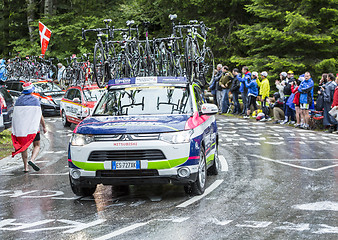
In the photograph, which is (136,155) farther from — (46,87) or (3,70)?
(3,70)

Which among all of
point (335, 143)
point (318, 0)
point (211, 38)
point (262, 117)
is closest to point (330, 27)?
point (318, 0)

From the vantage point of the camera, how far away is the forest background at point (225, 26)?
2672 centimetres

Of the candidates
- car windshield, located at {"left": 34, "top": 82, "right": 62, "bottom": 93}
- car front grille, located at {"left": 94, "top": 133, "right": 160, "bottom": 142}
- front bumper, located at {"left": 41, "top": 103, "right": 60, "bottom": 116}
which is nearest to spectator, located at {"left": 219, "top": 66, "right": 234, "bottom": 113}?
front bumper, located at {"left": 41, "top": 103, "right": 60, "bottom": 116}

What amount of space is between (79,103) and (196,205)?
13.6 m

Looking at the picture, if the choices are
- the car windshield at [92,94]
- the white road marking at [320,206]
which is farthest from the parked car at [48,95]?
the white road marking at [320,206]

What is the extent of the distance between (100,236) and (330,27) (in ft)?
75.3

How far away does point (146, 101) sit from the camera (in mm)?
10172

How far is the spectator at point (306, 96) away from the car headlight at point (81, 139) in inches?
508

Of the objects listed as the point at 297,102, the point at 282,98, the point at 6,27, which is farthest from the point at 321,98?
the point at 6,27

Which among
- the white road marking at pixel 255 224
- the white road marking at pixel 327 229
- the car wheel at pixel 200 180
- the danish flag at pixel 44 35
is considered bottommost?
the white road marking at pixel 255 224

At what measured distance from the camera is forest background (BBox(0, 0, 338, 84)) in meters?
26.7

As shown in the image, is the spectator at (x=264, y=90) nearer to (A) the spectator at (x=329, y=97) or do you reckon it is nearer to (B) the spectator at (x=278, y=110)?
(B) the spectator at (x=278, y=110)

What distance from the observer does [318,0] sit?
26.6 m

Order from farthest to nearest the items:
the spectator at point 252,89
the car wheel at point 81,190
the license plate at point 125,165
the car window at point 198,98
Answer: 1. the spectator at point 252,89
2. the car window at point 198,98
3. the car wheel at point 81,190
4. the license plate at point 125,165
